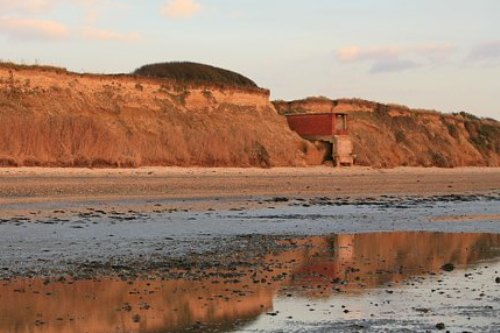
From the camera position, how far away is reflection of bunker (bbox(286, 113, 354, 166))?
52.8m

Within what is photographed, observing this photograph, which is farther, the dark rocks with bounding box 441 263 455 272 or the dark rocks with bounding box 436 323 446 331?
the dark rocks with bounding box 441 263 455 272

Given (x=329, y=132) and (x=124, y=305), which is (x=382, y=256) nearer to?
(x=124, y=305)

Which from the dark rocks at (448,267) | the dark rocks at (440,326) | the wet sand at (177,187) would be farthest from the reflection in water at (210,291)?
the wet sand at (177,187)

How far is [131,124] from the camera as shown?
42.8 metres

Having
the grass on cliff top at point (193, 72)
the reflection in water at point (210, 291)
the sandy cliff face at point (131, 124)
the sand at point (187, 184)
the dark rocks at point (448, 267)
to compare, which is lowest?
the sand at point (187, 184)

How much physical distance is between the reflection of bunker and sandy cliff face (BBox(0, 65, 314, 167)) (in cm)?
207

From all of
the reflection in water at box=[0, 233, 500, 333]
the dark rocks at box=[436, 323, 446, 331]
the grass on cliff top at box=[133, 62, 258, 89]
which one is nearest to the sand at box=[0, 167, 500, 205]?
the reflection in water at box=[0, 233, 500, 333]

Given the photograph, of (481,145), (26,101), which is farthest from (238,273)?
(481,145)

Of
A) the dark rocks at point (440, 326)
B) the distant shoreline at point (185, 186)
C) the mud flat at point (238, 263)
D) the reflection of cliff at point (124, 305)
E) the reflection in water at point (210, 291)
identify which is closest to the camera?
the dark rocks at point (440, 326)

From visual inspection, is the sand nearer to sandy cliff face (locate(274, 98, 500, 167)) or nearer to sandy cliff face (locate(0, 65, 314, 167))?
sandy cliff face (locate(0, 65, 314, 167))

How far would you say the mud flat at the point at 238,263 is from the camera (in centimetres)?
816

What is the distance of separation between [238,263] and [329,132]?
138 feet

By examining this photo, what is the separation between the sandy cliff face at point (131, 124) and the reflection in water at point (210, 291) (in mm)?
22520

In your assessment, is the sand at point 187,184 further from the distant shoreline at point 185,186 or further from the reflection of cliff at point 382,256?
the reflection of cliff at point 382,256
